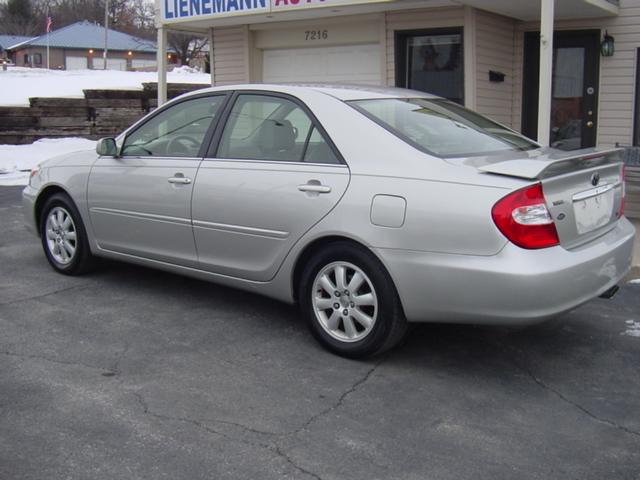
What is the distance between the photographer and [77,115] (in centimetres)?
1809

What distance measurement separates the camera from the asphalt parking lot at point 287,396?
342 centimetres

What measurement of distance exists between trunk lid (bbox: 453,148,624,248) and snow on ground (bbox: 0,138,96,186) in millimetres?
10335

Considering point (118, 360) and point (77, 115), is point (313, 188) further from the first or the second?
point (77, 115)

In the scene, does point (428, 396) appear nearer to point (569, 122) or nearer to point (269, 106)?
point (269, 106)

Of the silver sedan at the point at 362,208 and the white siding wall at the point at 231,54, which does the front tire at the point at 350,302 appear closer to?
the silver sedan at the point at 362,208

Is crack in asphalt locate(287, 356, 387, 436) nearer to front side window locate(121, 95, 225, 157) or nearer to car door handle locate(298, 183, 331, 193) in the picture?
car door handle locate(298, 183, 331, 193)

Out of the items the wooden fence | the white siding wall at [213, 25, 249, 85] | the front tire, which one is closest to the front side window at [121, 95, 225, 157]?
the front tire

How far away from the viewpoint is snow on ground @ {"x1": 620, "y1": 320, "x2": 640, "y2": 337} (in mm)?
5258

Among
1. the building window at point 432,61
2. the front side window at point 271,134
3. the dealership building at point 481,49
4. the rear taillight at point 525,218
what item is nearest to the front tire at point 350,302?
the front side window at point 271,134

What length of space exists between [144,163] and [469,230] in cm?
268

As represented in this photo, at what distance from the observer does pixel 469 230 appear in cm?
407

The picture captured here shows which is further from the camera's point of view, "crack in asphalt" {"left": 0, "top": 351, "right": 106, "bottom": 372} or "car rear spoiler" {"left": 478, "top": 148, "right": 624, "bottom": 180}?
"crack in asphalt" {"left": 0, "top": 351, "right": 106, "bottom": 372}

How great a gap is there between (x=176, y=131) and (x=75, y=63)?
7250 cm

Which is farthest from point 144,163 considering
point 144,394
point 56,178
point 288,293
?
point 144,394
